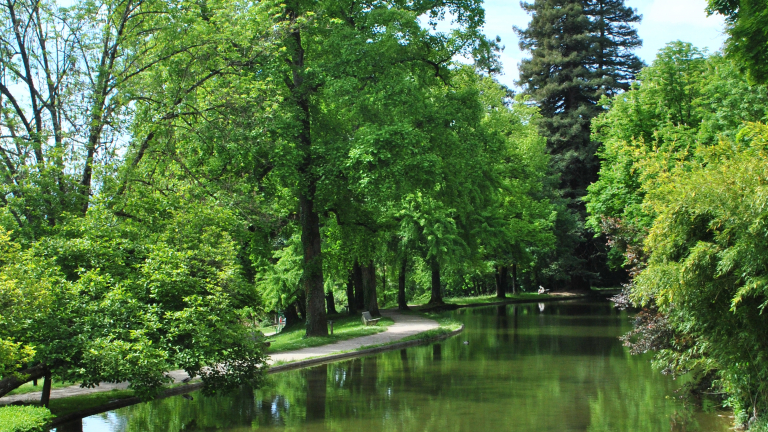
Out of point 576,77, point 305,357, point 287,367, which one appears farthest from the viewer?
point 576,77

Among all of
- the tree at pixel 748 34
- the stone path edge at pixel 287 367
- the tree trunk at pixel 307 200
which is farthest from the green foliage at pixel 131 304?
the tree at pixel 748 34

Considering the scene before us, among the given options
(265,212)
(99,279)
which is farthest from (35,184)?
(265,212)

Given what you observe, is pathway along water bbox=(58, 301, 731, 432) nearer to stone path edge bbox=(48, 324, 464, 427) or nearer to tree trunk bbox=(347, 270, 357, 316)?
stone path edge bbox=(48, 324, 464, 427)

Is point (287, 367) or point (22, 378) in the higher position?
point (22, 378)

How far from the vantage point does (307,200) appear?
71.6 feet

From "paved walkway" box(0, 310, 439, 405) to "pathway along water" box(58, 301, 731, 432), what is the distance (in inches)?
45.4

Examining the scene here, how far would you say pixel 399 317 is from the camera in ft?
104

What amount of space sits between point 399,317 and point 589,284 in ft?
91.8

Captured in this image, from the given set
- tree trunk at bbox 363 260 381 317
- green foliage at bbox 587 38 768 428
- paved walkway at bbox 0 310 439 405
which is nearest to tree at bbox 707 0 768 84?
green foliage at bbox 587 38 768 428

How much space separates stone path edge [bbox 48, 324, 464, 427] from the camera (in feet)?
37.3

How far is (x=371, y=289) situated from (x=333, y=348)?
11.6 meters

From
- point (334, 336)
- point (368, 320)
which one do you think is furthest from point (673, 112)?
point (334, 336)

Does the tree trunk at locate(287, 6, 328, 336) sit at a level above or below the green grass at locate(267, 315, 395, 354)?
above

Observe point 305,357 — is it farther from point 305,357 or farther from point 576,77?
point 576,77
